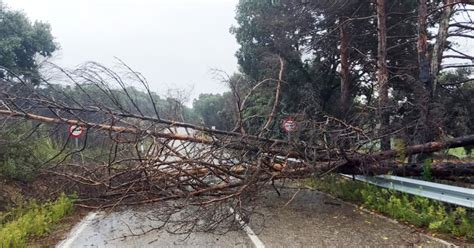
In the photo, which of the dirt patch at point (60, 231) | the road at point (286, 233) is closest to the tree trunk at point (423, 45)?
the road at point (286, 233)

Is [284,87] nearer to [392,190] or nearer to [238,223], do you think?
[392,190]

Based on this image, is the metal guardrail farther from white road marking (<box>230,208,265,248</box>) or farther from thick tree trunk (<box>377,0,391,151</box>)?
white road marking (<box>230,208,265,248</box>)

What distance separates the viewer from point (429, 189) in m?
6.55

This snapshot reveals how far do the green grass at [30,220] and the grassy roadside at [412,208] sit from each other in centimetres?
572

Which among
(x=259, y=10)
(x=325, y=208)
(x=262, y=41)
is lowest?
(x=325, y=208)

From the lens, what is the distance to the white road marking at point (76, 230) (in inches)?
239

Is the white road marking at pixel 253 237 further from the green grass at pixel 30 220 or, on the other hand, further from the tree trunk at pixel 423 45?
the tree trunk at pixel 423 45

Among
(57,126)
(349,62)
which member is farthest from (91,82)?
(349,62)

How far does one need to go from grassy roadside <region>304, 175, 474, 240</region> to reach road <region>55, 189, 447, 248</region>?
0.25 meters

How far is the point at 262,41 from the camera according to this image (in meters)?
23.6

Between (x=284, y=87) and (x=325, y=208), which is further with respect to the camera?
(x=284, y=87)

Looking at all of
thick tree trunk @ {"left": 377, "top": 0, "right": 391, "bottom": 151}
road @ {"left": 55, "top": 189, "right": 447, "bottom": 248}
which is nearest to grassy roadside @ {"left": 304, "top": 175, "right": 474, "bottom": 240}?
road @ {"left": 55, "top": 189, "right": 447, "bottom": 248}

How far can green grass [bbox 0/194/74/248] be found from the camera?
5.70m

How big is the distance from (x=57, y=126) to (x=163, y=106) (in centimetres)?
202
